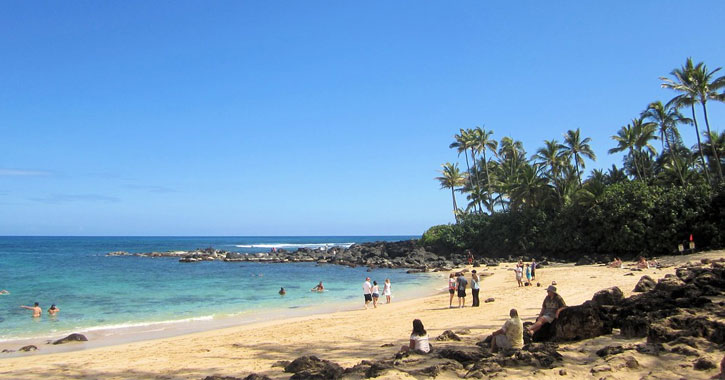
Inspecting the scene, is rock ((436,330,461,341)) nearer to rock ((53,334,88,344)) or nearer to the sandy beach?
the sandy beach

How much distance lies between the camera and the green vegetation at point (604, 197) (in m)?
34.1

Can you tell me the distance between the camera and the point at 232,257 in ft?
226

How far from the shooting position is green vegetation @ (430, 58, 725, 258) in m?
34.1

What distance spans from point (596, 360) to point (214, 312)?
17706 mm

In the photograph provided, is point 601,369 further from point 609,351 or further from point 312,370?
point 312,370

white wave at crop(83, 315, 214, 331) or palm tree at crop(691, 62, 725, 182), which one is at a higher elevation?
palm tree at crop(691, 62, 725, 182)

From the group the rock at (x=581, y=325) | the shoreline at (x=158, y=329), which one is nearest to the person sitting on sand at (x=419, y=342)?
the rock at (x=581, y=325)

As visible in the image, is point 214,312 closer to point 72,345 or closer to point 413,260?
point 72,345

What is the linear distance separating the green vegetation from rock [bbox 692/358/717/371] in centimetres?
3113

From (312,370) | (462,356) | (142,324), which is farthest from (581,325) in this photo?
(142,324)

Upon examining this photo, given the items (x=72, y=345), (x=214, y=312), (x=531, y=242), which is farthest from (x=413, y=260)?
(x=72, y=345)

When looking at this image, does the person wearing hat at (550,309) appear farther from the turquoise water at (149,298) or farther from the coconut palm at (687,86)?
the coconut palm at (687,86)

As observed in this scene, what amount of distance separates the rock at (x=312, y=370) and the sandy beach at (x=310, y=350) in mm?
241

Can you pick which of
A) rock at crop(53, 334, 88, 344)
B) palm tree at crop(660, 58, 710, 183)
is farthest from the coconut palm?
rock at crop(53, 334, 88, 344)
